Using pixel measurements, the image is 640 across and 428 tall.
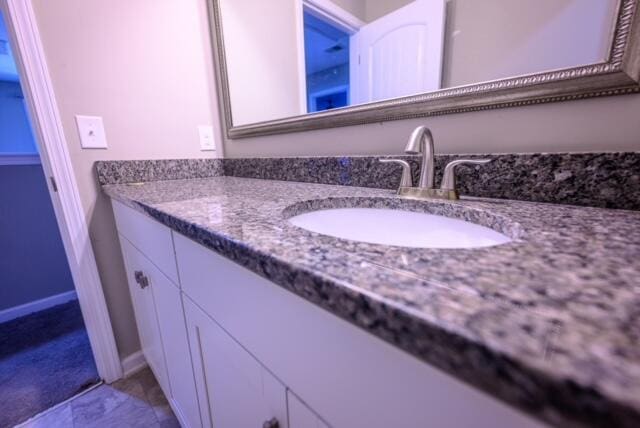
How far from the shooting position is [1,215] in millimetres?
1573

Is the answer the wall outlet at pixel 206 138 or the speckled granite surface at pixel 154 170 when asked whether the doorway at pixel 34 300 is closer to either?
the speckled granite surface at pixel 154 170

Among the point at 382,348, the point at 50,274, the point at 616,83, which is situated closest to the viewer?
the point at 382,348

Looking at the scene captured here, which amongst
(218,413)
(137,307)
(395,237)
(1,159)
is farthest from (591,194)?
(1,159)

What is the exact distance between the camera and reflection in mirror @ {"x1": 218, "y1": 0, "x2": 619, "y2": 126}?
0.52 meters

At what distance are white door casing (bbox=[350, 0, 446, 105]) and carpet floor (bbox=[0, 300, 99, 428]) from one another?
5.16 ft

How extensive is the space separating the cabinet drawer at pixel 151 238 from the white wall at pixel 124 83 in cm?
24

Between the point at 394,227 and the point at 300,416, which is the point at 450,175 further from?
the point at 300,416

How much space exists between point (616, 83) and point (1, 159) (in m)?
2.55

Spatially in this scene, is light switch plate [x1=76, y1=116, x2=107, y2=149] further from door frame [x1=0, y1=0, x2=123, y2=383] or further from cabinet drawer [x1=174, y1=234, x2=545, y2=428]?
cabinet drawer [x1=174, y1=234, x2=545, y2=428]

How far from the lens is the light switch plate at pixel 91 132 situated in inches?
38.9

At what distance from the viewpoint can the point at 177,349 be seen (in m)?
0.71

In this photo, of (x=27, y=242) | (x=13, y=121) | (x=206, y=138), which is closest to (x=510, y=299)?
(x=206, y=138)

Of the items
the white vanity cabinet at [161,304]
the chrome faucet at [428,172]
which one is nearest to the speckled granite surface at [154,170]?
the white vanity cabinet at [161,304]

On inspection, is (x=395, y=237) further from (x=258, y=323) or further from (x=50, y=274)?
(x=50, y=274)
